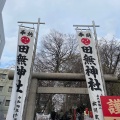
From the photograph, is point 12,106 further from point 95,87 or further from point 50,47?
point 50,47

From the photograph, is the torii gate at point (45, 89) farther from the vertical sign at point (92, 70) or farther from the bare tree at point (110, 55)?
the bare tree at point (110, 55)

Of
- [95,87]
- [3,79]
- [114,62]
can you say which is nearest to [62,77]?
[95,87]

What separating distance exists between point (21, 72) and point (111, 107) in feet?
13.8

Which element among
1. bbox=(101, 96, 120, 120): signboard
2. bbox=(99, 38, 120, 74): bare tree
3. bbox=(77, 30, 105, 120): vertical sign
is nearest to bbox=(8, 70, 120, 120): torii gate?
bbox=(77, 30, 105, 120): vertical sign

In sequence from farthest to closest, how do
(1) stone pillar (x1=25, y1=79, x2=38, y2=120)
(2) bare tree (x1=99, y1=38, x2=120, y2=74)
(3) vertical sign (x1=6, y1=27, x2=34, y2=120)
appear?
(2) bare tree (x1=99, y1=38, x2=120, y2=74)
(1) stone pillar (x1=25, y1=79, x2=38, y2=120)
(3) vertical sign (x1=6, y1=27, x2=34, y2=120)

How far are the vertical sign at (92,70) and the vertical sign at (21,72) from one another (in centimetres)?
249

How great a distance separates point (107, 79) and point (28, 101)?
4044 mm

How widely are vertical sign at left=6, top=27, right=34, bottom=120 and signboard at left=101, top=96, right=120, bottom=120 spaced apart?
3.44 m

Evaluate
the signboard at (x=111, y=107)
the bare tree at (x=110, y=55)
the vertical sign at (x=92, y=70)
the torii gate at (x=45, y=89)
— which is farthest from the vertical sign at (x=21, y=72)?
the bare tree at (x=110, y=55)

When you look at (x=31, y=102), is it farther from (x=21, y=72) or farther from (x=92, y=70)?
(x=92, y=70)

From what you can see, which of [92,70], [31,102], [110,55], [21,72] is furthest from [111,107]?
[110,55]

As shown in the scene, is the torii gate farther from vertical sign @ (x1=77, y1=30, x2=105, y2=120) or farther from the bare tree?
the bare tree

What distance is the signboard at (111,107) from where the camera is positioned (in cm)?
875

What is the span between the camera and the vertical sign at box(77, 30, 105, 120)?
9219mm
